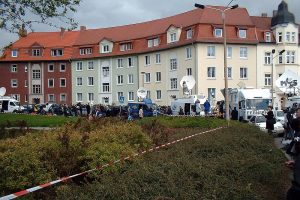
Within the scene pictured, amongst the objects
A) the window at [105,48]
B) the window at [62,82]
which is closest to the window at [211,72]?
the window at [105,48]

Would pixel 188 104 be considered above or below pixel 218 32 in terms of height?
below

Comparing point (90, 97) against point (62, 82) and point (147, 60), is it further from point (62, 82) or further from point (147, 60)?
point (147, 60)

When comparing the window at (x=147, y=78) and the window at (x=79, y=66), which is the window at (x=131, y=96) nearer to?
the window at (x=147, y=78)

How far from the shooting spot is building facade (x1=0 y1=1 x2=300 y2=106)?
68.8m

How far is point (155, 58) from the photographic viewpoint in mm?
76938

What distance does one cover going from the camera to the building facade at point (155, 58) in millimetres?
68812

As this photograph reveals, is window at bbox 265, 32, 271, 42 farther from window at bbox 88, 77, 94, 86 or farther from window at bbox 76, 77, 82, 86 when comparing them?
window at bbox 76, 77, 82, 86

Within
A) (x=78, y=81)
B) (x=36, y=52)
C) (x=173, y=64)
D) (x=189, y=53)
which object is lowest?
(x=78, y=81)

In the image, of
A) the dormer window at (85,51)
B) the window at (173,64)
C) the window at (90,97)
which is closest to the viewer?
the window at (173,64)

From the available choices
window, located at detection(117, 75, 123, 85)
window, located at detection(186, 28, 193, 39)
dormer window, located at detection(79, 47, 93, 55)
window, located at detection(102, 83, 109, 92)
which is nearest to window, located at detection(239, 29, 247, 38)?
window, located at detection(186, 28, 193, 39)

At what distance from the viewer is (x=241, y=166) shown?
352 inches

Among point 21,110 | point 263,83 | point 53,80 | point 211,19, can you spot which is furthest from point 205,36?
point 53,80

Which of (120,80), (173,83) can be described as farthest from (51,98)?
(173,83)

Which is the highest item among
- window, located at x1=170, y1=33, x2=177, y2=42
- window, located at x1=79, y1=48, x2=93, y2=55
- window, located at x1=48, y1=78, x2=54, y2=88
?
window, located at x1=170, y1=33, x2=177, y2=42
